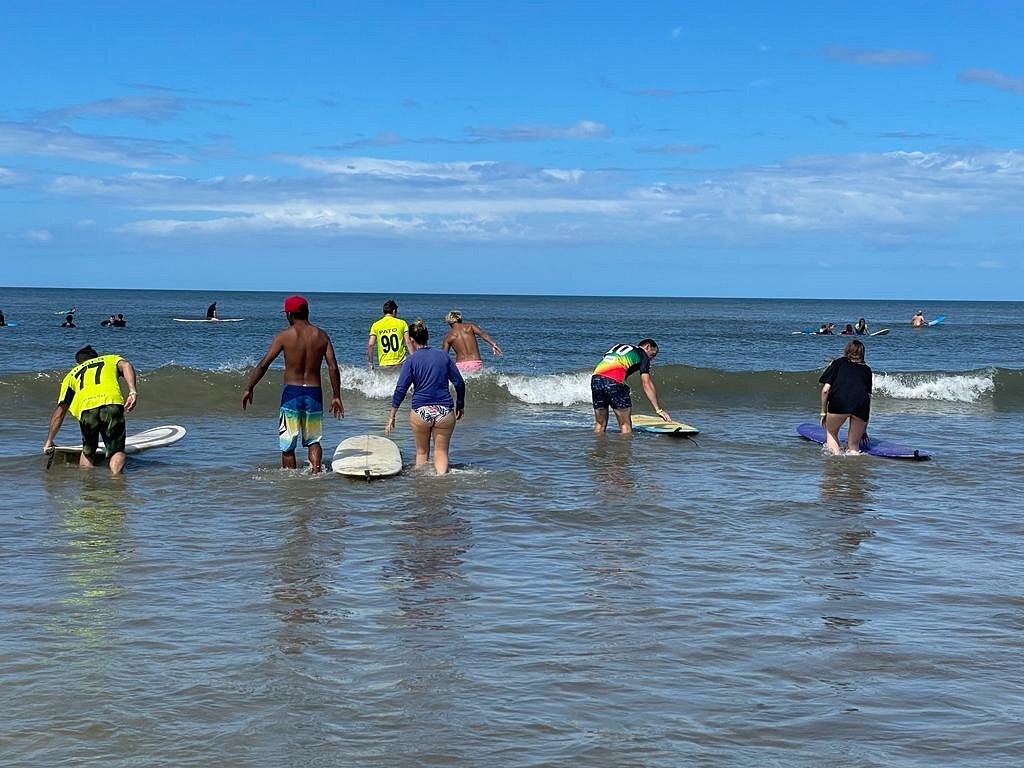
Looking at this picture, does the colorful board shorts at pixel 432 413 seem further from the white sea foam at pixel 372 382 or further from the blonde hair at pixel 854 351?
the white sea foam at pixel 372 382

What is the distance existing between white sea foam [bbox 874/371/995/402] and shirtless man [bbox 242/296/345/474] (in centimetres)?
1645

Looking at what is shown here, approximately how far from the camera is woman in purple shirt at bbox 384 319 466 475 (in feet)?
35.3

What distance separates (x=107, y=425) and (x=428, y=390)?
3.45m

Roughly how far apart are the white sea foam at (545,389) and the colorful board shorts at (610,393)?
660 centimetres

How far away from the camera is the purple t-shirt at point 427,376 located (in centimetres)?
1076

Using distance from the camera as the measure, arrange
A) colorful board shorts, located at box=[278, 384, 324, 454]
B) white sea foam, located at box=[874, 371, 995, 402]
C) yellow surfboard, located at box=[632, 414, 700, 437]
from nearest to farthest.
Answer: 1. colorful board shorts, located at box=[278, 384, 324, 454]
2. yellow surfboard, located at box=[632, 414, 700, 437]
3. white sea foam, located at box=[874, 371, 995, 402]

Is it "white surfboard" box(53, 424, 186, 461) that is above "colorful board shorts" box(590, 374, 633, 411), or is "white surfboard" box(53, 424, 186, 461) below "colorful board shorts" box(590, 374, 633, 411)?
below

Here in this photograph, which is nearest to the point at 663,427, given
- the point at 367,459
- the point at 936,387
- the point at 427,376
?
Answer: the point at 367,459

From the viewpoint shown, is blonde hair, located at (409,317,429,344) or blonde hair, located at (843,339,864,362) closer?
blonde hair, located at (409,317,429,344)

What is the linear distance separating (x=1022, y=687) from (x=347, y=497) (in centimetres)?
643

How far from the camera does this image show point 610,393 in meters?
14.4

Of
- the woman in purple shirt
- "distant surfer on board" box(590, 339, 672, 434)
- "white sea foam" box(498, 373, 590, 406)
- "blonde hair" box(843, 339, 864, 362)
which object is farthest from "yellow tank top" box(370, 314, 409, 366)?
"blonde hair" box(843, 339, 864, 362)

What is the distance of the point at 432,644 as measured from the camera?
230 inches

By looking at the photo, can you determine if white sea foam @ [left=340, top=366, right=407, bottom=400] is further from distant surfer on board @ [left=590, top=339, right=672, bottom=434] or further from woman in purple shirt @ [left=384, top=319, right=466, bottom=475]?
woman in purple shirt @ [left=384, top=319, right=466, bottom=475]
